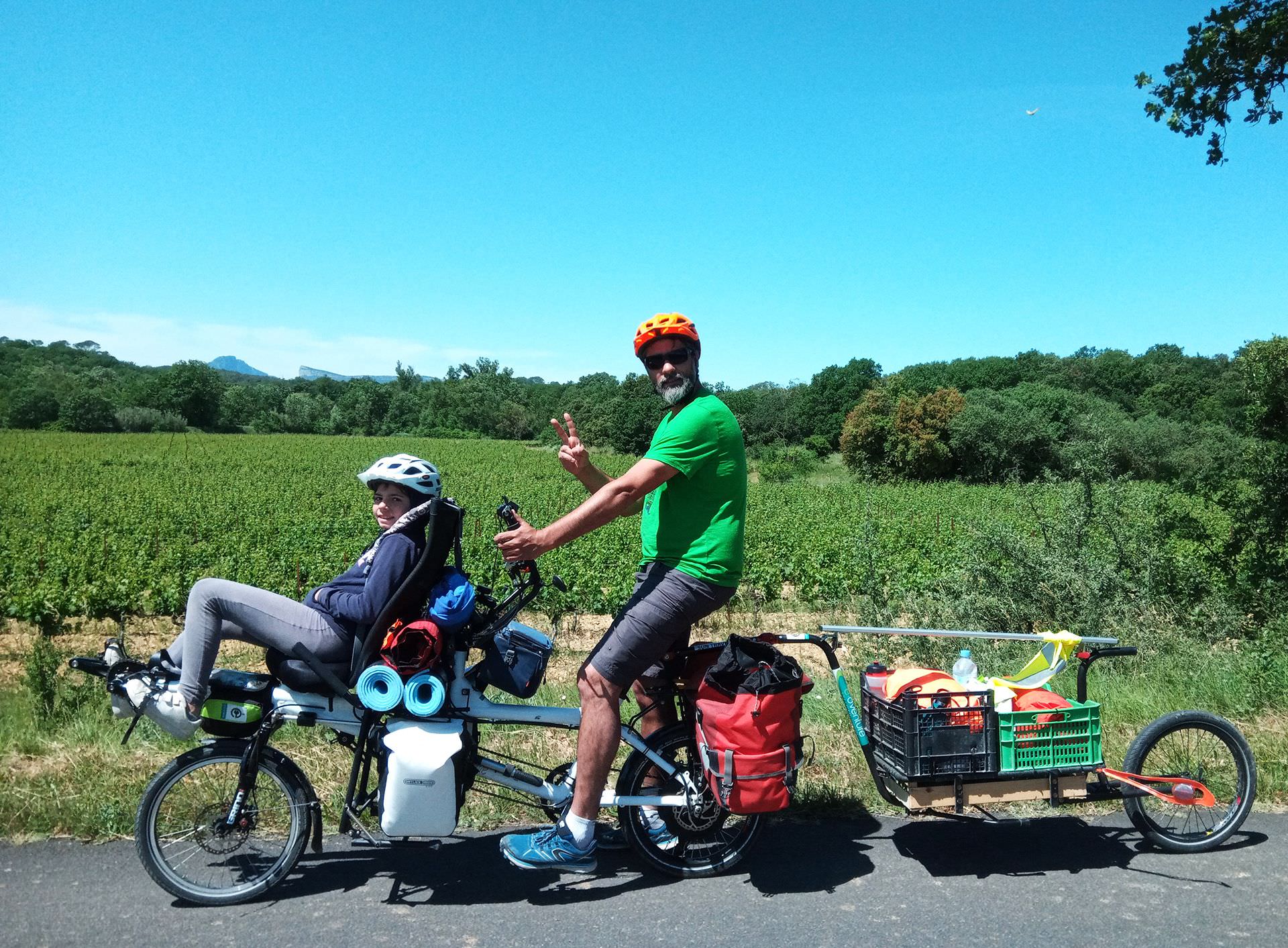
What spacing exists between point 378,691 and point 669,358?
5.93 ft

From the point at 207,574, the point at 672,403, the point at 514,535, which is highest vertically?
the point at 672,403

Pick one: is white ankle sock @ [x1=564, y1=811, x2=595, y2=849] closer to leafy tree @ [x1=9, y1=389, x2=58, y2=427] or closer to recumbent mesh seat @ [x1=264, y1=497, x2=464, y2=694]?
recumbent mesh seat @ [x1=264, y1=497, x2=464, y2=694]

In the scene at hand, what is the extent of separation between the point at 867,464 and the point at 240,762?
5536 cm

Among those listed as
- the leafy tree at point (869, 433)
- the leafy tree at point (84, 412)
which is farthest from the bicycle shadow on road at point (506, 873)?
the leafy tree at point (84, 412)

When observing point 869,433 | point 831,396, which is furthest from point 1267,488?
point 831,396

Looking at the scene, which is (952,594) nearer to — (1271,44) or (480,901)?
(1271,44)

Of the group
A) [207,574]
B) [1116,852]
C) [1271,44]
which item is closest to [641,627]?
[1116,852]

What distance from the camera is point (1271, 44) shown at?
26.0ft

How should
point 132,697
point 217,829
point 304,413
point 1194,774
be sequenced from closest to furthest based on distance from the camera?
point 132,697 → point 217,829 → point 1194,774 → point 304,413

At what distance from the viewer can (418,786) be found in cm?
340

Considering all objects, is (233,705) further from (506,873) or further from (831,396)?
(831,396)

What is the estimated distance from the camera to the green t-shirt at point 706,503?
11.3 ft

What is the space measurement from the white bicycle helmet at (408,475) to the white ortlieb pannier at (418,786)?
1.00 metres

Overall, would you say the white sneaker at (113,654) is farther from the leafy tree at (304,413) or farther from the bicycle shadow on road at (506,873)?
the leafy tree at (304,413)
